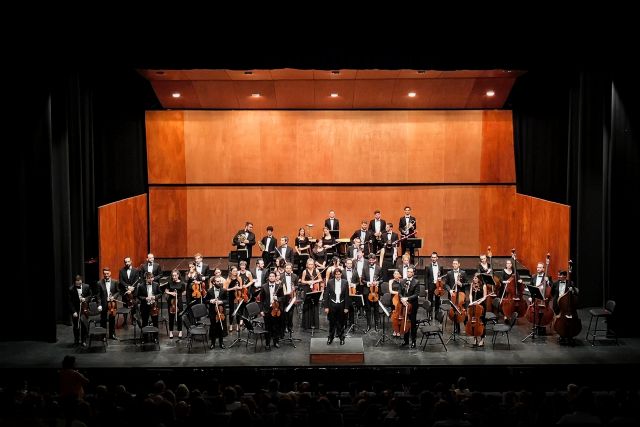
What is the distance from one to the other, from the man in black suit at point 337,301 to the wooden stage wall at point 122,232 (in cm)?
536

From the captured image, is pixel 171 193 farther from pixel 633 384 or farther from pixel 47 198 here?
pixel 633 384

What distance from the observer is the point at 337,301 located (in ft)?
Answer: 44.8

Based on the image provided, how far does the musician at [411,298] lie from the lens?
44.0ft

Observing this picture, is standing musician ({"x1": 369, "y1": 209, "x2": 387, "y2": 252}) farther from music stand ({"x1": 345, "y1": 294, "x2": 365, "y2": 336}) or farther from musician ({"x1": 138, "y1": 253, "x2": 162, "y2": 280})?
musician ({"x1": 138, "y1": 253, "x2": 162, "y2": 280})

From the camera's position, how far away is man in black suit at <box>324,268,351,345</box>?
13.5 m

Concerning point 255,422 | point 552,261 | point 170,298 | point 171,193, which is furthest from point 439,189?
point 255,422

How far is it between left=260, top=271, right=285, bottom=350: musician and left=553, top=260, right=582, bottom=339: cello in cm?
487

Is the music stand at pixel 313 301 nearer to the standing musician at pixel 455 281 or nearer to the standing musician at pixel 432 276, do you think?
the standing musician at pixel 432 276

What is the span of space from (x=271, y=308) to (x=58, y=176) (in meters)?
5.11

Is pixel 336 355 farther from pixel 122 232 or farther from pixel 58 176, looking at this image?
pixel 122 232

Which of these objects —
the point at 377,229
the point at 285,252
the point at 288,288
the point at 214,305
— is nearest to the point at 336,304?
the point at 288,288

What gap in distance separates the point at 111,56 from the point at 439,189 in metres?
10.9

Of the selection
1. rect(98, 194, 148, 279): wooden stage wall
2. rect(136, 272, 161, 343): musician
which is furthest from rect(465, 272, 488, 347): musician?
rect(98, 194, 148, 279): wooden stage wall

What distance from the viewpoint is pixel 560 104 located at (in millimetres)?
17062
